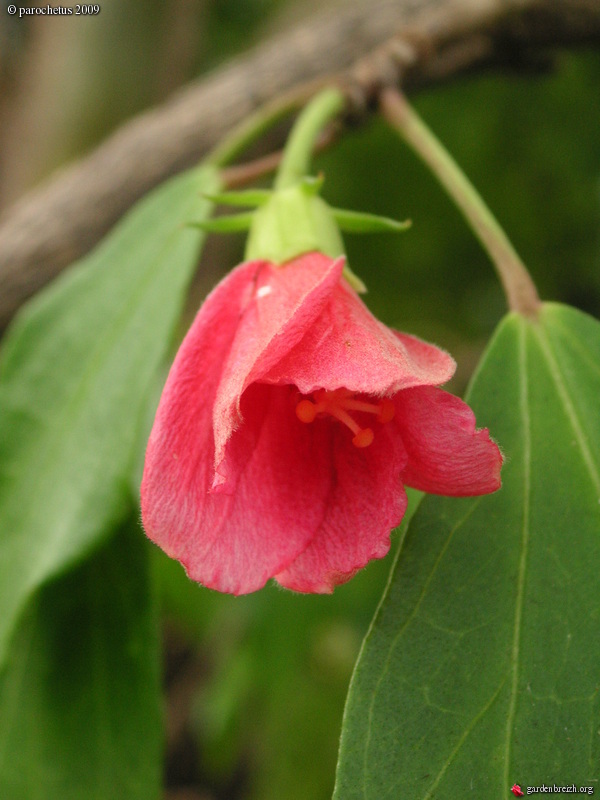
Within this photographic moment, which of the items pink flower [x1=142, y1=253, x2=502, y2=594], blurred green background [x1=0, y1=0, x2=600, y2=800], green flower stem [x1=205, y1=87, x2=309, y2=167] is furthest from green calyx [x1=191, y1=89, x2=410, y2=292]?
blurred green background [x1=0, y1=0, x2=600, y2=800]

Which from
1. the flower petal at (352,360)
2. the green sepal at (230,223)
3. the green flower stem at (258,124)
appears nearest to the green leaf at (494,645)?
the flower petal at (352,360)

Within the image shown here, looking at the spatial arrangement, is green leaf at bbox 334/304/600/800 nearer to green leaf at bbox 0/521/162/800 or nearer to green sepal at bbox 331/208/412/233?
green sepal at bbox 331/208/412/233

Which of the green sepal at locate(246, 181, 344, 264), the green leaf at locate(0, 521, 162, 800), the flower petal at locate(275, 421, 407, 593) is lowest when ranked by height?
the green leaf at locate(0, 521, 162, 800)

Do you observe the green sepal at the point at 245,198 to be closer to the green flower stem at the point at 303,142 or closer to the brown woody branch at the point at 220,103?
the green flower stem at the point at 303,142

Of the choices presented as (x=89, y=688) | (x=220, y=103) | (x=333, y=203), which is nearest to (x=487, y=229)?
(x=89, y=688)

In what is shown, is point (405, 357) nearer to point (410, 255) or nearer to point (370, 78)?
point (370, 78)

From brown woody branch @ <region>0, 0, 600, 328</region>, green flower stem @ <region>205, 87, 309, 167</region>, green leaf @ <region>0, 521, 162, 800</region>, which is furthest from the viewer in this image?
brown woody branch @ <region>0, 0, 600, 328</region>

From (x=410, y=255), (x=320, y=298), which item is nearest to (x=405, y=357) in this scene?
(x=320, y=298)
